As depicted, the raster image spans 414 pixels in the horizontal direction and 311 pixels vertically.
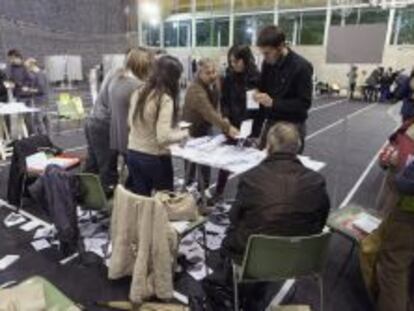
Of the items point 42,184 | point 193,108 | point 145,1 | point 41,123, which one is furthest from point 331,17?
point 42,184

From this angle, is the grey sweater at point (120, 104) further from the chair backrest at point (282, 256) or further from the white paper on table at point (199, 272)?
the chair backrest at point (282, 256)

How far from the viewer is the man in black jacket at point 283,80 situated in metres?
2.50

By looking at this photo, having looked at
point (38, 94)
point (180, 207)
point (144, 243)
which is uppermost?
point (38, 94)

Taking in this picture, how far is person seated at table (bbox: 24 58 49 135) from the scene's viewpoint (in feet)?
20.0

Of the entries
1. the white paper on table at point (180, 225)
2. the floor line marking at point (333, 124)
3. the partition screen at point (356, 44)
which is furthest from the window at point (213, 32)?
the white paper on table at point (180, 225)

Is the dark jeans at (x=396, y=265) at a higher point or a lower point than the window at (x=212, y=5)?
lower

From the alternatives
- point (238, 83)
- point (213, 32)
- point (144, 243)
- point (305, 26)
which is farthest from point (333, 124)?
point (213, 32)

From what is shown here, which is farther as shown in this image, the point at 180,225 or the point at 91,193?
the point at 91,193

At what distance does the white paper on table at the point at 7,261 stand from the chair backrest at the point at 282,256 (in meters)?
1.77

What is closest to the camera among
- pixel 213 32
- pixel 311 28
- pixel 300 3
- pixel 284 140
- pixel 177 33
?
pixel 284 140

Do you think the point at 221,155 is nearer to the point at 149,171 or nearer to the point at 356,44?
the point at 149,171

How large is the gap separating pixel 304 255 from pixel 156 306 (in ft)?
3.01

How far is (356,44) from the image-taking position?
3.06 m

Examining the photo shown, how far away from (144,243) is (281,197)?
2.84 ft
